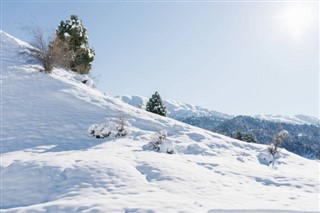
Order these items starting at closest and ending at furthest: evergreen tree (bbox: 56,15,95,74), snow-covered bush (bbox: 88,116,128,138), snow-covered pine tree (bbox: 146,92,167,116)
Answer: snow-covered bush (bbox: 88,116,128,138) < evergreen tree (bbox: 56,15,95,74) < snow-covered pine tree (bbox: 146,92,167,116)

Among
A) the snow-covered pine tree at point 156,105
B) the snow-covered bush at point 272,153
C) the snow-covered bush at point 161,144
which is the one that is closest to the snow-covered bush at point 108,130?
the snow-covered bush at point 161,144

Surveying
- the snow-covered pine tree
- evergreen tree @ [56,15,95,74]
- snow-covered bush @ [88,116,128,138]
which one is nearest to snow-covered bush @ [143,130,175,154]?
→ snow-covered bush @ [88,116,128,138]

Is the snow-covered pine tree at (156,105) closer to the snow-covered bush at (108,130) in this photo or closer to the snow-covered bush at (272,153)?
the snow-covered bush at (272,153)

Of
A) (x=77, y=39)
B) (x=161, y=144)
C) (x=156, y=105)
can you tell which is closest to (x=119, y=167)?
(x=161, y=144)

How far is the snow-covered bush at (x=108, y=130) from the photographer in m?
13.5

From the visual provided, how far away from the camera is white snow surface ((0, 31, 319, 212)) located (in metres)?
7.58

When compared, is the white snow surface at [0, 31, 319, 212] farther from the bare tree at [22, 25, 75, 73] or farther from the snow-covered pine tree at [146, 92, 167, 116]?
the snow-covered pine tree at [146, 92, 167, 116]

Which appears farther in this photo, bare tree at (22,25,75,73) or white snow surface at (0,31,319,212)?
bare tree at (22,25,75,73)

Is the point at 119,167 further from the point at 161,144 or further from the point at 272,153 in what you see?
the point at 272,153

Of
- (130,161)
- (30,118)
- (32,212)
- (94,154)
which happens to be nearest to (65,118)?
(30,118)

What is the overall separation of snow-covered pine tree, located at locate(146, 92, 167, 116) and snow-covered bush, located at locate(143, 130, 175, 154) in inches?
919

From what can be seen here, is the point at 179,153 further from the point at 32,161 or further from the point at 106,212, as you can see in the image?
the point at 106,212

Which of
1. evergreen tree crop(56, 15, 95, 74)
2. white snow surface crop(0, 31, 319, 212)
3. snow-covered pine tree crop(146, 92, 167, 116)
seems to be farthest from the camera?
snow-covered pine tree crop(146, 92, 167, 116)

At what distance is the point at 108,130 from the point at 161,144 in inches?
96.0
